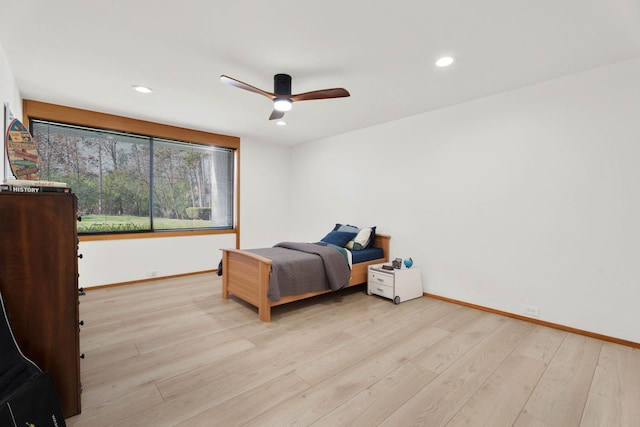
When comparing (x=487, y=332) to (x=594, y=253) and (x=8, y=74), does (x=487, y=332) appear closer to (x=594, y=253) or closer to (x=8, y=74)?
(x=594, y=253)

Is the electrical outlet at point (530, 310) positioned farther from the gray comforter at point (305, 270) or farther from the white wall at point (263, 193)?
the white wall at point (263, 193)

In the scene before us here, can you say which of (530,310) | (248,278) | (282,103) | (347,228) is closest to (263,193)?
(347,228)

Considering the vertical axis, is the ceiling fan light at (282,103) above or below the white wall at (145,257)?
above

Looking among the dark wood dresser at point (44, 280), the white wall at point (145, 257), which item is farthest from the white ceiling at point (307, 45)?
the white wall at point (145, 257)

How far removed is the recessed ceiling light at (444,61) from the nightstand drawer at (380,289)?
2.49 metres

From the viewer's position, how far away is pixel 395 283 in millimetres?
3629

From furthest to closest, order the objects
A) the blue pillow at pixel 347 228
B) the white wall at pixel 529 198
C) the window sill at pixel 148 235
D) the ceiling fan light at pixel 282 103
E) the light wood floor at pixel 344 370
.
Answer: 1. the blue pillow at pixel 347 228
2. the window sill at pixel 148 235
3. the ceiling fan light at pixel 282 103
4. the white wall at pixel 529 198
5. the light wood floor at pixel 344 370

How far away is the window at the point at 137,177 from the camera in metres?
3.90

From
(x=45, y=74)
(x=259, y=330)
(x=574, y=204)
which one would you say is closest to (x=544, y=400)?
(x=574, y=204)

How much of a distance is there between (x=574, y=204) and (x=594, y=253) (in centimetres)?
48

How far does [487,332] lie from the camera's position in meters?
2.85

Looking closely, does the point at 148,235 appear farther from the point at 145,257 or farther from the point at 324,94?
the point at 324,94

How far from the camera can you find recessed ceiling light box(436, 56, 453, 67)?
2514 mm

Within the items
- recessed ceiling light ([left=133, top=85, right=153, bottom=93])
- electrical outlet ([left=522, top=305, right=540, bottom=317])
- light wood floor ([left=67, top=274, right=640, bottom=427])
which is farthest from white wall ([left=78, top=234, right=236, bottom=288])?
electrical outlet ([left=522, top=305, right=540, bottom=317])
